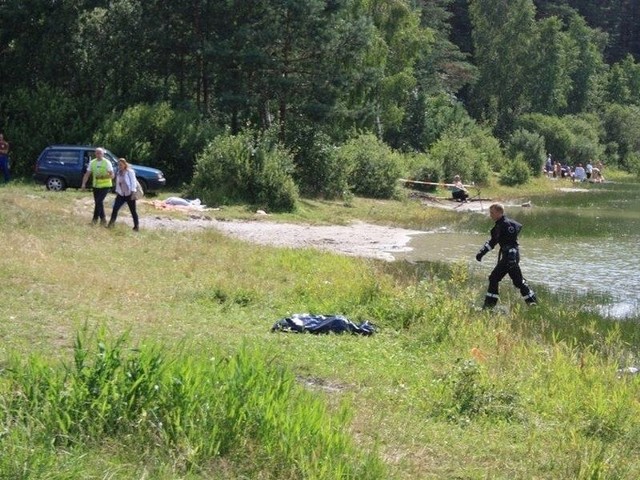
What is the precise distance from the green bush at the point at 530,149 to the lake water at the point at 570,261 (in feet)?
114

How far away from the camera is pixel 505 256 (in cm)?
1459

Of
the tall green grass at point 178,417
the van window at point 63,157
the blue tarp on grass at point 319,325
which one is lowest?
the blue tarp on grass at point 319,325

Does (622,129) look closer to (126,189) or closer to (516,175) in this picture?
(516,175)

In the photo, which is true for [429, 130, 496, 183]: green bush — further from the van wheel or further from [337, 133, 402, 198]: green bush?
the van wheel

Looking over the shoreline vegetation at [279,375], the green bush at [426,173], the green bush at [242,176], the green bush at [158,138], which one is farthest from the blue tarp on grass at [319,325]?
the green bush at [426,173]

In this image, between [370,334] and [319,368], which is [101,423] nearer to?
[319,368]

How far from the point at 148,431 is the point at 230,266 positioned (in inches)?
393

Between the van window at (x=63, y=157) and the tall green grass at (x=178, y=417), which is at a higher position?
the van window at (x=63, y=157)

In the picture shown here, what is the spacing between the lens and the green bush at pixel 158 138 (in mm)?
31625

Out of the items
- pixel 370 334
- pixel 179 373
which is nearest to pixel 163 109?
pixel 370 334

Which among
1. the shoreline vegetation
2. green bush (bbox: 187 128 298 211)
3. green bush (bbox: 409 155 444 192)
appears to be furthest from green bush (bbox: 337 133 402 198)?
the shoreline vegetation

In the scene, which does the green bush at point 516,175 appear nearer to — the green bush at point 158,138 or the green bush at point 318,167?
the green bush at point 318,167

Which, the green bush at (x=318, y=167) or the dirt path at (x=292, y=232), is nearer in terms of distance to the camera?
the dirt path at (x=292, y=232)

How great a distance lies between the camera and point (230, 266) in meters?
15.7
